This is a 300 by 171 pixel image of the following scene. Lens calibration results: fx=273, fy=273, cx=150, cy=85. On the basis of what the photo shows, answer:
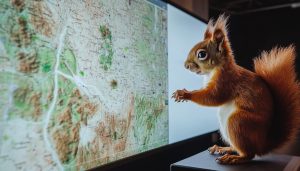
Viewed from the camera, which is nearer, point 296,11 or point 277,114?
point 277,114

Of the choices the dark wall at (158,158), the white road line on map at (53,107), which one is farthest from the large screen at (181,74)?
the white road line on map at (53,107)

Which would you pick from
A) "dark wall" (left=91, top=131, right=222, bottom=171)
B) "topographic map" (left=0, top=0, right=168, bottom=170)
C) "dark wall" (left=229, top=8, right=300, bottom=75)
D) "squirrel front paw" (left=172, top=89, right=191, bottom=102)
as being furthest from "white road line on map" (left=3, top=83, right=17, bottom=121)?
"dark wall" (left=229, top=8, right=300, bottom=75)

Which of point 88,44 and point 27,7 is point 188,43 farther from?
point 27,7

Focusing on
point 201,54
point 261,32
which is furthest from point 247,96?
point 261,32

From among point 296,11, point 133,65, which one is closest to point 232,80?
point 133,65

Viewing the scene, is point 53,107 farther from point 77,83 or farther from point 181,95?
point 181,95
